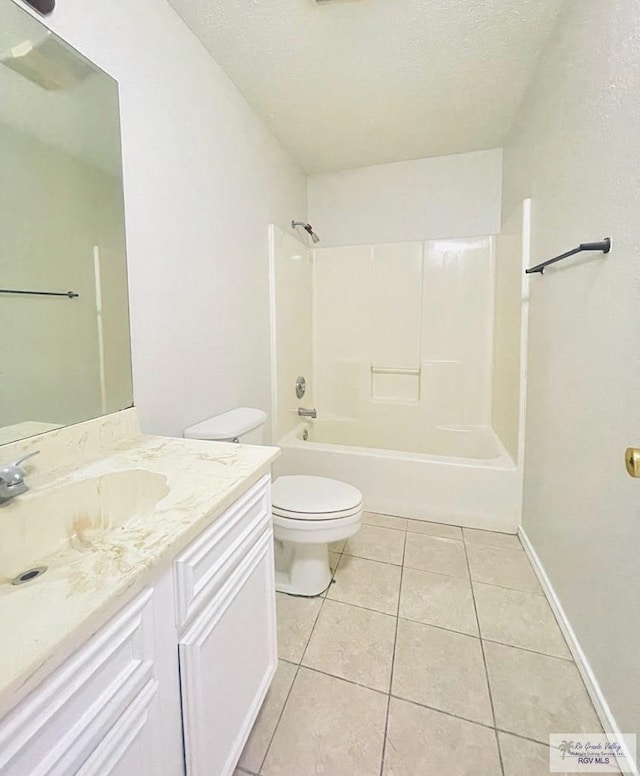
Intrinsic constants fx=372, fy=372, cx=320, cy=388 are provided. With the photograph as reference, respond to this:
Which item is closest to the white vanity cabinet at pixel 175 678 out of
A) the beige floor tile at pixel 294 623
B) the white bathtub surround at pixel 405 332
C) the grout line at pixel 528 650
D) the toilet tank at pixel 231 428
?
the beige floor tile at pixel 294 623

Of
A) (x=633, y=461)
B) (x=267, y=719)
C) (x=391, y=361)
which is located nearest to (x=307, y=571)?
(x=267, y=719)

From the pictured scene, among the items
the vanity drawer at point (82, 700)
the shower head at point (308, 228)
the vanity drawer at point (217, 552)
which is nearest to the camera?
the vanity drawer at point (82, 700)

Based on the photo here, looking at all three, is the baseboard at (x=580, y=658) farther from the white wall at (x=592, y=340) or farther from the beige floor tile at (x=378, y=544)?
the beige floor tile at (x=378, y=544)

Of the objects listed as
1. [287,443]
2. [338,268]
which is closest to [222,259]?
[287,443]

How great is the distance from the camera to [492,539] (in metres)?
2.02

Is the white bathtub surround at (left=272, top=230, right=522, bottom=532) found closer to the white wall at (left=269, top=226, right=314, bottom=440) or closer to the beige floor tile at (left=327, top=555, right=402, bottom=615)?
the white wall at (left=269, top=226, right=314, bottom=440)

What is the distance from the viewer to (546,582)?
1601mm

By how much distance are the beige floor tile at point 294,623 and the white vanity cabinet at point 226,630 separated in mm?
250

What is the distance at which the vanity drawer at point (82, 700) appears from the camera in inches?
16.3

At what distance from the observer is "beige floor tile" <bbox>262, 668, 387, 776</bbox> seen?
99 centimetres

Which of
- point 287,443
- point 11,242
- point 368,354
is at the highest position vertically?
point 11,242

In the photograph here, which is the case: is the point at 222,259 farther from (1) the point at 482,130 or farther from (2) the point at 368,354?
(1) the point at 482,130

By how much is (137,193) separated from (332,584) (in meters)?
1.74

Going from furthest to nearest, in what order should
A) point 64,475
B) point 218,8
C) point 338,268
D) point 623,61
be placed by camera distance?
1. point 338,268
2. point 218,8
3. point 623,61
4. point 64,475
